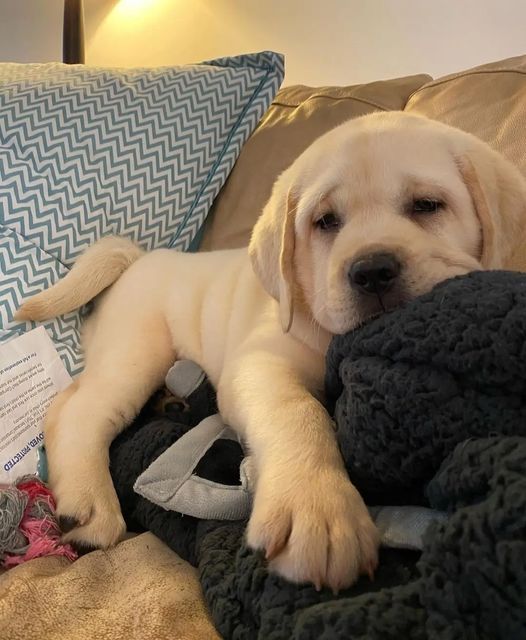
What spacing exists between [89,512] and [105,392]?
326 millimetres

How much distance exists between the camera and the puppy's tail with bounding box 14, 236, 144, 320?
1514 millimetres

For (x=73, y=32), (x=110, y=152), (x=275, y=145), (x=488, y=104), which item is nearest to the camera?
(x=488, y=104)

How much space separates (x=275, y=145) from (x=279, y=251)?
813 millimetres

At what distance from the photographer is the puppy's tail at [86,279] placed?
4.97ft

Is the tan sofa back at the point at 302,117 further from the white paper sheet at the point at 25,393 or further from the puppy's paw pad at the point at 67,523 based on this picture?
the puppy's paw pad at the point at 67,523

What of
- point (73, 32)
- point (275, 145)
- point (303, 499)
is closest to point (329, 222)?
point (303, 499)

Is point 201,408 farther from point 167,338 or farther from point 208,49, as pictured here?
point 208,49

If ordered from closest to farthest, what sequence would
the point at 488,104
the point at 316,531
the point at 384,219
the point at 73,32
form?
the point at 316,531 < the point at 384,219 < the point at 488,104 < the point at 73,32

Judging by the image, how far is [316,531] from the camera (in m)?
0.70

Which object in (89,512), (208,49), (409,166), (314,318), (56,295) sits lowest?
(89,512)

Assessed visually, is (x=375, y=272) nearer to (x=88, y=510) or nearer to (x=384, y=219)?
(x=384, y=219)

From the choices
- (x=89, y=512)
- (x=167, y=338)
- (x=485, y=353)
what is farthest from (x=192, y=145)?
(x=485, y=353)

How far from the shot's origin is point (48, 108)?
184 cm

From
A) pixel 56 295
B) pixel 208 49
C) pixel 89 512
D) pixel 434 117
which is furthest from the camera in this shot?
pixel 208 49
